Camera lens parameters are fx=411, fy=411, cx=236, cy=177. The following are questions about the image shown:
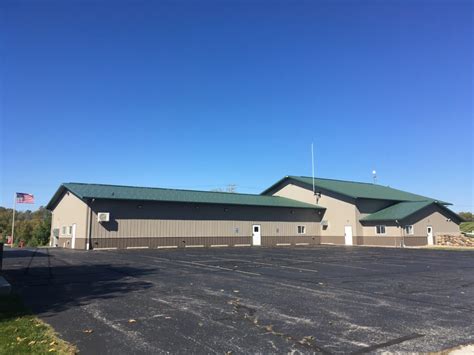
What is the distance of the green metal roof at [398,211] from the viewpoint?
38375 mm

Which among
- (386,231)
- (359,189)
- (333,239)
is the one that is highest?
(359,189)

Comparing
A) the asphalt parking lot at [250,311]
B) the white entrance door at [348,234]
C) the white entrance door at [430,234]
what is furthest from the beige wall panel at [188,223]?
the asphalt parking lot at [250,311]

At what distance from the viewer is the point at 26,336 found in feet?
20.4

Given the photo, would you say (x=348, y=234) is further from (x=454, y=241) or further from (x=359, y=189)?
(x=454, y=241)

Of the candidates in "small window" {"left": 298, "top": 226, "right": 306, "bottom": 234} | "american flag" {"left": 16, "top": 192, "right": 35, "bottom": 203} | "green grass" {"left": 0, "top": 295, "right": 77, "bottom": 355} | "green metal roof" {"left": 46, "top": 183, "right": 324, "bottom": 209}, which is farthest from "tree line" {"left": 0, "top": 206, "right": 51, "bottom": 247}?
"green grass" {"left": 0, "top": 295, "right": 77, "bottom": 355}

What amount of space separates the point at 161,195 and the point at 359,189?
22632 millimetres

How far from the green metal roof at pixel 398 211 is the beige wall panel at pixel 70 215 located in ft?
83.7

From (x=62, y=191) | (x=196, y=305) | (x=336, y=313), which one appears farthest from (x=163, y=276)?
(x=62, y=191)

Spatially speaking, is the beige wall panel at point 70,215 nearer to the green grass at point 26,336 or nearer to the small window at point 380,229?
the green grass at point 26,336

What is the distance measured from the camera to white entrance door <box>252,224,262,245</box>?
38531 millimetres

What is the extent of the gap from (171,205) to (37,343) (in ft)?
91.5

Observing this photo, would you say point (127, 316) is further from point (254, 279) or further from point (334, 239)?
point (334, 239)

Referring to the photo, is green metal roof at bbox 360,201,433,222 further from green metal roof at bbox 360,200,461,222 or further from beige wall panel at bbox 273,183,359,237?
beige wall panel at bbox 273,183,359,237

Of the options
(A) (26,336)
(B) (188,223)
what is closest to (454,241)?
(B) (188,223)
